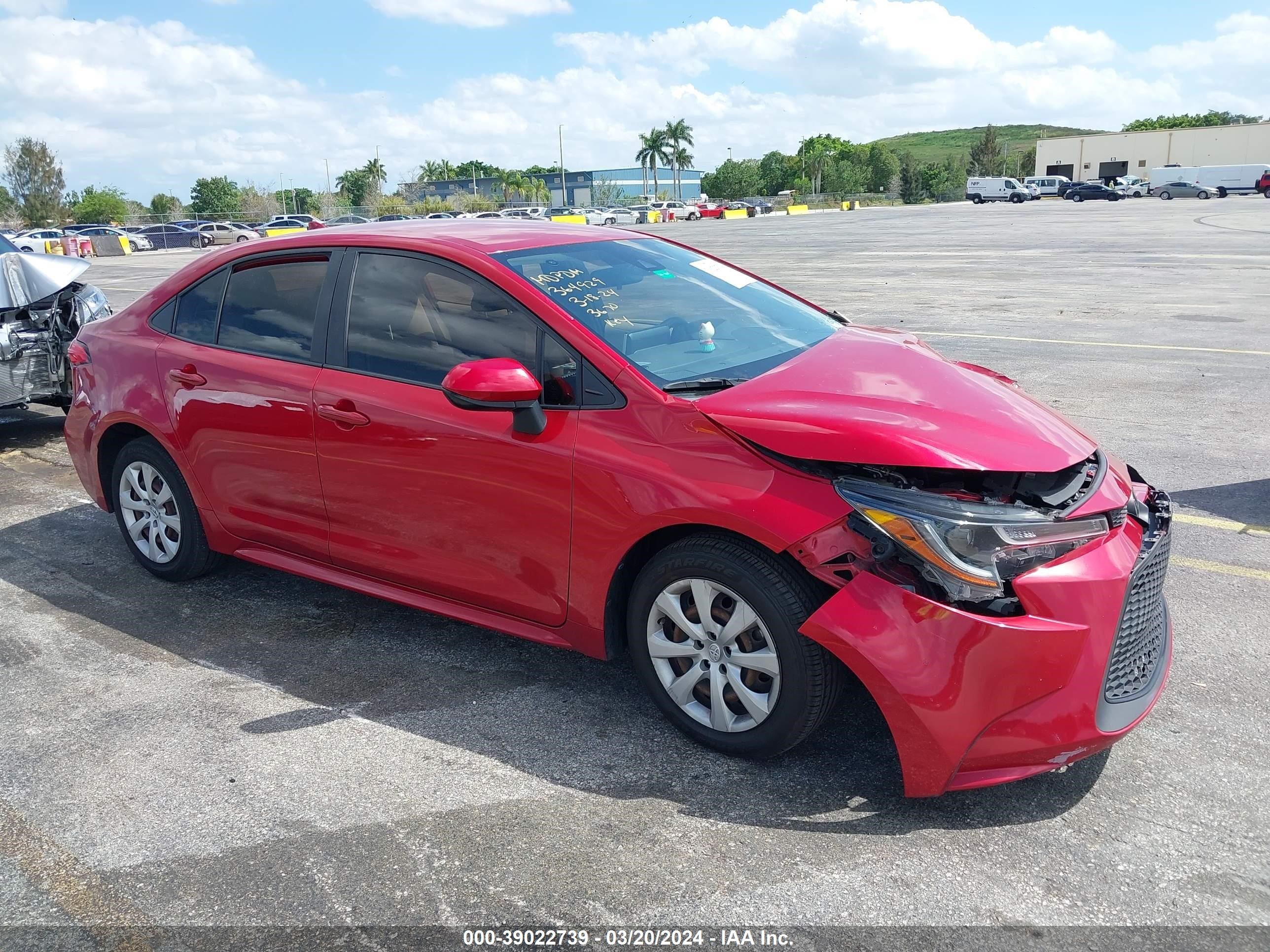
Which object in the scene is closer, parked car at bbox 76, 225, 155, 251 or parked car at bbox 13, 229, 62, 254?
parked car at bbox 13, 229, 62, 254

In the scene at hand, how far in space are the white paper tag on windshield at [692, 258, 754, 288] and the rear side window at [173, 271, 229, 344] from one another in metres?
2.13

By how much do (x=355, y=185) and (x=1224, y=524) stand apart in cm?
13383

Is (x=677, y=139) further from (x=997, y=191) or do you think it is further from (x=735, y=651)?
(x=735, y=651)

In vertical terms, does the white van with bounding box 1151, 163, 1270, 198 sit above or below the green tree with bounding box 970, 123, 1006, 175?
below

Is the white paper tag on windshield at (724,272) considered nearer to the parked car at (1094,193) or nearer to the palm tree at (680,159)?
the parked car at (1094,193)

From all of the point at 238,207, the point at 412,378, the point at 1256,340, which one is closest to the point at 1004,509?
the point at 412,378

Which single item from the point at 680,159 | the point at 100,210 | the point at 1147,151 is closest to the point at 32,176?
the point at 100,210

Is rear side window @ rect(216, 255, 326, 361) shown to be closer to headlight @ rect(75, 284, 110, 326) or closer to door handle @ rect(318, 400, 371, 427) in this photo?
door handle @ rect(318, 400, 371, 427)

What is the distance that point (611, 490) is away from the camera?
3330 millimetres

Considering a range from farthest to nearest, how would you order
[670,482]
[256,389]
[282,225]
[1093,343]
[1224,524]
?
[282,225] → [1093,343] → [1224,524] → [256,389] → [670,482]

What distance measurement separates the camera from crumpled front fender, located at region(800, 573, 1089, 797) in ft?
9.00

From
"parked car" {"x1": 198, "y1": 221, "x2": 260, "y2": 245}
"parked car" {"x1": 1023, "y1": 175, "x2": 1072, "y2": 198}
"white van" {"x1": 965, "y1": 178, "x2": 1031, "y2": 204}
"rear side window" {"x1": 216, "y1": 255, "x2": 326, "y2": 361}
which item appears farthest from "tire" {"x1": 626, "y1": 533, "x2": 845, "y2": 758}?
"parked car" {"x1": 1023, "y1": 175, "x2": 1072, "y2": 198}

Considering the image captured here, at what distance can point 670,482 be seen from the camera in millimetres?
3199

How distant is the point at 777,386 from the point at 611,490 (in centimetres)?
63
